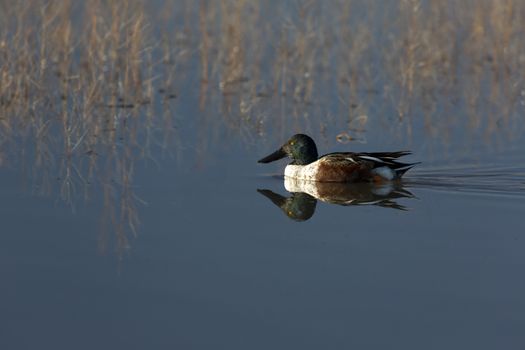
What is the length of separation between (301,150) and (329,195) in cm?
102

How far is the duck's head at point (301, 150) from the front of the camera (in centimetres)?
915

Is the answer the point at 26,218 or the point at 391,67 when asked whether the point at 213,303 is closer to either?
the point at 26,218

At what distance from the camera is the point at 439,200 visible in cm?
783

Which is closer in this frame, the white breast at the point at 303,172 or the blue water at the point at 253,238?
the blue water at the point at 253,238

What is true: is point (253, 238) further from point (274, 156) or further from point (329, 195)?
point (274, 156)

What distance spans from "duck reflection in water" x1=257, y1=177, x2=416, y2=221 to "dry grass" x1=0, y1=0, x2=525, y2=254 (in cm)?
115

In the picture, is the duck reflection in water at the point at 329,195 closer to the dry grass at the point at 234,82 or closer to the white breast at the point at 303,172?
the white breast at the point at 303,172

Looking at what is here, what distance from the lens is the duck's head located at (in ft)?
30.0

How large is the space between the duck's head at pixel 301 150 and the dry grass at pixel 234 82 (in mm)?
1033

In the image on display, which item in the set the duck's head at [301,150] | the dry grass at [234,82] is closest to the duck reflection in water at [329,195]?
the duck's head at [301,150]

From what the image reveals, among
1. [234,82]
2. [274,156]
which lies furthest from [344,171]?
[234,82]

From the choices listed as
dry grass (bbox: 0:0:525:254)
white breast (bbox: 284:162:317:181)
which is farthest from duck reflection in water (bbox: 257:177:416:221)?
dry grass (bbox: 0:0:525:254)

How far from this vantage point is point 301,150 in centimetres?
917

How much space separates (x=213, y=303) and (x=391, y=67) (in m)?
9.66
